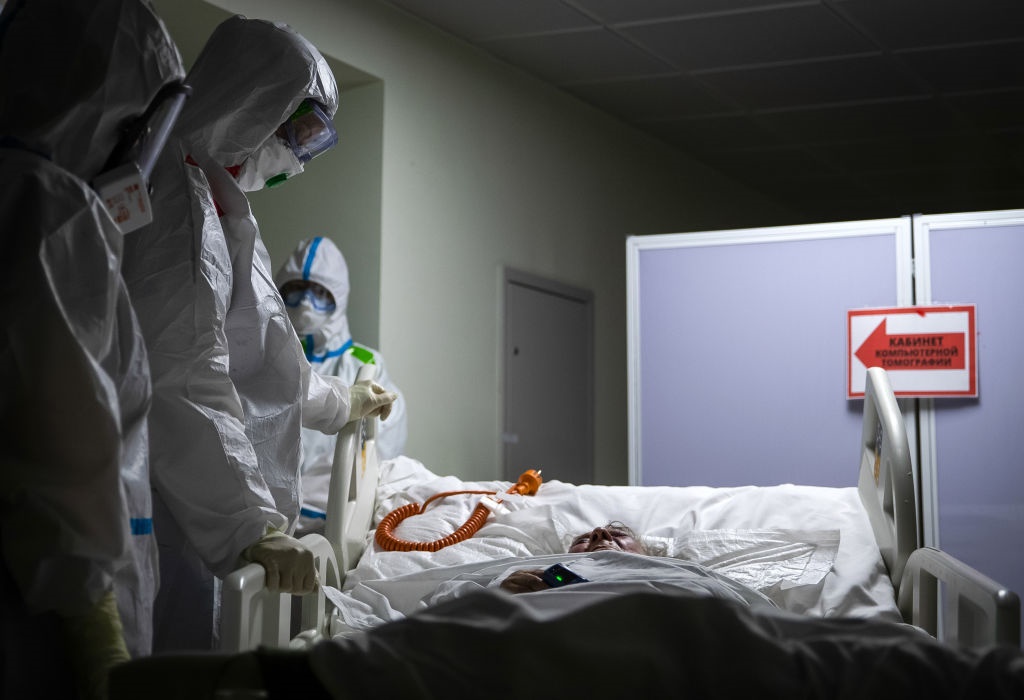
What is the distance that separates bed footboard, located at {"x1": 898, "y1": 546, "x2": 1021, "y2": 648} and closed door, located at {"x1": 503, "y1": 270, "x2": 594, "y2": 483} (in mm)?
2954

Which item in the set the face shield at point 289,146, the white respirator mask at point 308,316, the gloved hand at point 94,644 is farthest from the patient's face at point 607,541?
the white respirator mask at point 308,316

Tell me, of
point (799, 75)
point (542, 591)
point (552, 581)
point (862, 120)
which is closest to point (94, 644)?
point (542, 591)

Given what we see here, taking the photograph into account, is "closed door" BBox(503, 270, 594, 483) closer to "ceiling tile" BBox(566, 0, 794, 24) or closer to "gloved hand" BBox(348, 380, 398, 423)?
"ceiling tile" BBox(566, 0, 794, 24)

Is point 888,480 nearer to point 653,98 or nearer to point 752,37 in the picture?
point 752,37

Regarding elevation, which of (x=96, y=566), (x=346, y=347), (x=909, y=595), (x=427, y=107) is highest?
(x=427, y=107)

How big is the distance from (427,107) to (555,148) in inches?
40.3

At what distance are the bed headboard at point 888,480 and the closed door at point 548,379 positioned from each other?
8.21 feet

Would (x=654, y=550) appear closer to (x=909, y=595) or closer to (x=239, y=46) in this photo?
(x=909, y=595)

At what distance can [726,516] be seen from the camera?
280 cm

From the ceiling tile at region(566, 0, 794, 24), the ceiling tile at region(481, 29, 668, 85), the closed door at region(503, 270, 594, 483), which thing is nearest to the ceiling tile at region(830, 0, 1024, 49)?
the ceiling tile at region(566, 0, 794, 24)

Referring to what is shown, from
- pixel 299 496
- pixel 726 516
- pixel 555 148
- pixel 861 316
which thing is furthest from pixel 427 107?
pixel 299 496

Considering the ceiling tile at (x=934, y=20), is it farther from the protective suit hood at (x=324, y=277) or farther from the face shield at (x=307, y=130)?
the face shield at (x=307, y=130)

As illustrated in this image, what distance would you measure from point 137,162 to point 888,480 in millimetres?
1802

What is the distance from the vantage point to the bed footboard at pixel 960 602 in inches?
64.2
